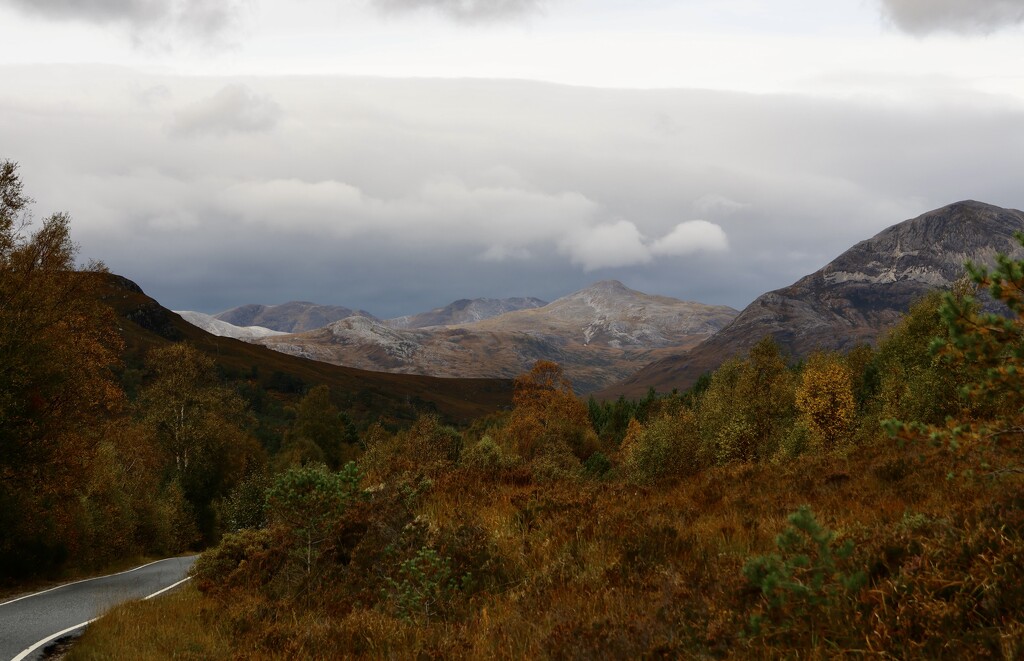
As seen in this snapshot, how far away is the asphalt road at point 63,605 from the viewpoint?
1313cm

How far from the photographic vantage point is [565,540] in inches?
398

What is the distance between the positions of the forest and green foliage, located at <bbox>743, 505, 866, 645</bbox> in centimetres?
→ 2

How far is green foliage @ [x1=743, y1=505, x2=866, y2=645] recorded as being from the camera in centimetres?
490

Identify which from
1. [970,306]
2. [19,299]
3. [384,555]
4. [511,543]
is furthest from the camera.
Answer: [19,299]

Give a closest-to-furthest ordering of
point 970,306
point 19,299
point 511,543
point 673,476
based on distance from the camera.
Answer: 1. point 970,306
2. point 511,543
3. point 673,476
4. point 19,299

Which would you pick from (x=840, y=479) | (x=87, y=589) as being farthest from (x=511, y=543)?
(x=87, y=589)

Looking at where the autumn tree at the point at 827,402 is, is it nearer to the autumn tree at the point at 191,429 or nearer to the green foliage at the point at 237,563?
the green foliage at the point at 237,563

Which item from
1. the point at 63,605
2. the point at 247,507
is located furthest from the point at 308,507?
the point at 247,507

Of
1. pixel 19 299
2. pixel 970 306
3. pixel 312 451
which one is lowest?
pixel 312 451

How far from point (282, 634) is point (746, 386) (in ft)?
166

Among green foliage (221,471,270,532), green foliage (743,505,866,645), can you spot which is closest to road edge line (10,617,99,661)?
green foliage (743,505,866,645)

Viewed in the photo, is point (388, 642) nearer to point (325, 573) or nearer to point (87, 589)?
point (325, 573)

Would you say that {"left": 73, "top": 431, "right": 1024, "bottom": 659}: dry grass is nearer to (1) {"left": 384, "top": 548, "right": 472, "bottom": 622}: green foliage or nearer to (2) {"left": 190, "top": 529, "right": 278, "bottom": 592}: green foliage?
(1) {"left": 384, "top": 548, "right": 472, "bottom": 622}: green foliage

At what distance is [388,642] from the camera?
766 cm
